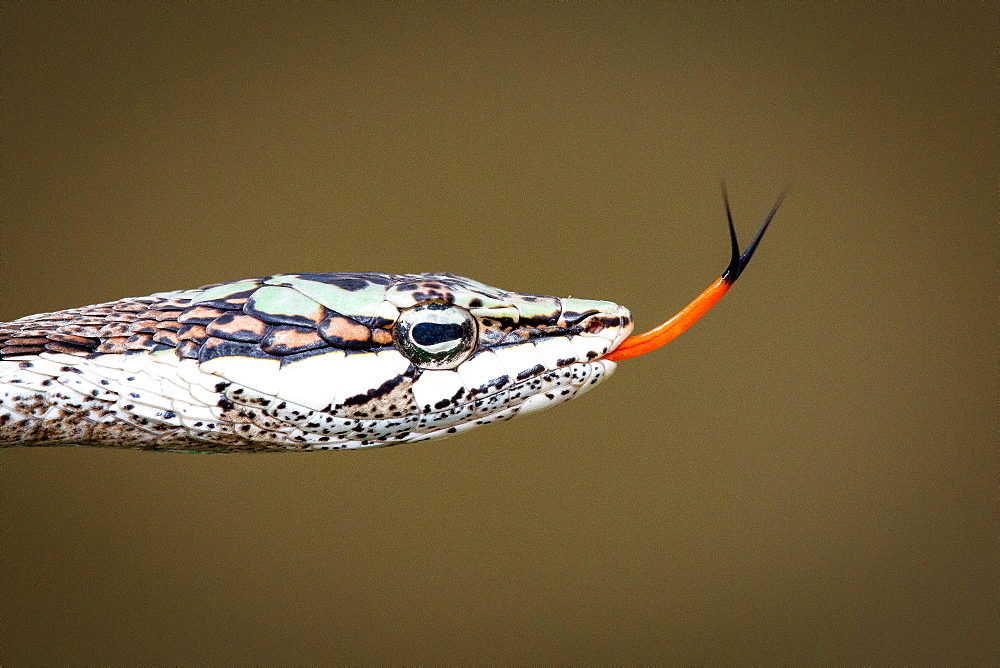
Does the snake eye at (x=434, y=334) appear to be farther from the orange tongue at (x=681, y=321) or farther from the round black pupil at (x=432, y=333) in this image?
the orange tongue at (x=681, y=321)

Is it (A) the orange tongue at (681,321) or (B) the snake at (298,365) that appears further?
(A) the orange tongue at (681,321)

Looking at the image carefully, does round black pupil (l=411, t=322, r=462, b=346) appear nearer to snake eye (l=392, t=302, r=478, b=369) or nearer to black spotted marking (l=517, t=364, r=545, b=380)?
snake eye (l=392, t=302, r=478, b=369)

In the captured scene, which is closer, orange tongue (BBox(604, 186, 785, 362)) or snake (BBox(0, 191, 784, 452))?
snake (BBox(0, 191, 784, 452))

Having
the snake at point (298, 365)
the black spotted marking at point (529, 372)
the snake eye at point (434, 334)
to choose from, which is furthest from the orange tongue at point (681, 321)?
the snake eye at point (434, 334)

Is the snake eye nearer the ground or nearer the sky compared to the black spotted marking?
nearer the sky

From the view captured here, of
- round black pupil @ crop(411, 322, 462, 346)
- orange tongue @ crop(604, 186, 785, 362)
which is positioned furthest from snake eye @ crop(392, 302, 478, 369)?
orange tongue @ crop(604, 186, 785, 362)

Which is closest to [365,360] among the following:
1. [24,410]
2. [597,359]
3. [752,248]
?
[597,359]

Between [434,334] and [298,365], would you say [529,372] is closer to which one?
[434,334]

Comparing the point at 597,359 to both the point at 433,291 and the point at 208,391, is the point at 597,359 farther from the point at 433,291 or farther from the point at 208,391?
the point at 208,391
